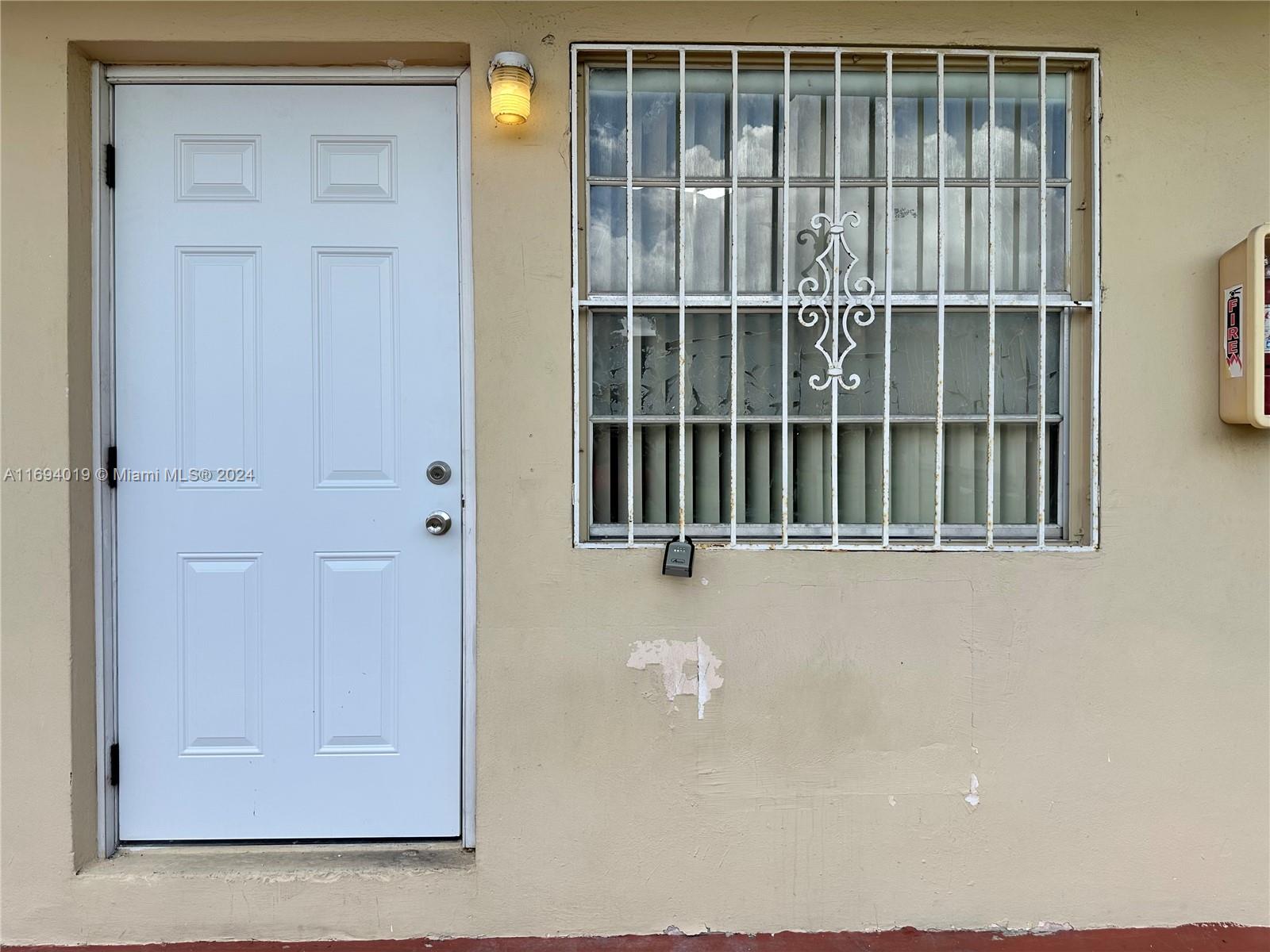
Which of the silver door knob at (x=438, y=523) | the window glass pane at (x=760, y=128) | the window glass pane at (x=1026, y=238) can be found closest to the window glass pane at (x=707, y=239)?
the window glass pane at (x=760, y=128)

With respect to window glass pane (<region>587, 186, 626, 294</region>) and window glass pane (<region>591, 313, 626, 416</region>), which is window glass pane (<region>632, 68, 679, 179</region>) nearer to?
Answer: window glass pane (<region>587, 186, 626, 294</region>)

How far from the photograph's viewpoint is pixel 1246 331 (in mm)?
2127

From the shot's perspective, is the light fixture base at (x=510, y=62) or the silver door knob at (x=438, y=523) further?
the silver door knob at (x=438, y=523)

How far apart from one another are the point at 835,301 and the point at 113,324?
2365 mm

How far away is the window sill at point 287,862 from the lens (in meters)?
2.25

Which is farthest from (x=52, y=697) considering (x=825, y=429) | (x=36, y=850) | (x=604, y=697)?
(x=825, y=429)

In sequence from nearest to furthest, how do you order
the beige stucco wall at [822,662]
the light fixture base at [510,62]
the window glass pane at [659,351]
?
the light fixture base at [510,62] < the beige stucco wall at [822,662] < the window glass pane at [659,351]

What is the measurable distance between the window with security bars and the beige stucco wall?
0.36 ft

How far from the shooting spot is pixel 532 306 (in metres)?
2.23

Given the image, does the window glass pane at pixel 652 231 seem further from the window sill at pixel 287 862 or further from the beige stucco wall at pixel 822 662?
the window sill at pixel 287 862

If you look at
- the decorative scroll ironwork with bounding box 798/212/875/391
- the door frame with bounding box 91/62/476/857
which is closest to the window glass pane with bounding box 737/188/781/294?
the decorative scroll ironwork with bounding box 798/212/875/391

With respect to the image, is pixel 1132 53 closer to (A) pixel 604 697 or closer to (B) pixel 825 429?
(B) pixel 825 429

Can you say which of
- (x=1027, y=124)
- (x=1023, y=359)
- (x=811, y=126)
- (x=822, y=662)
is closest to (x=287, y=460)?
(x=822, y=662)

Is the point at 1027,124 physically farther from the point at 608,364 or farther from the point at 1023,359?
the point at 608,364
